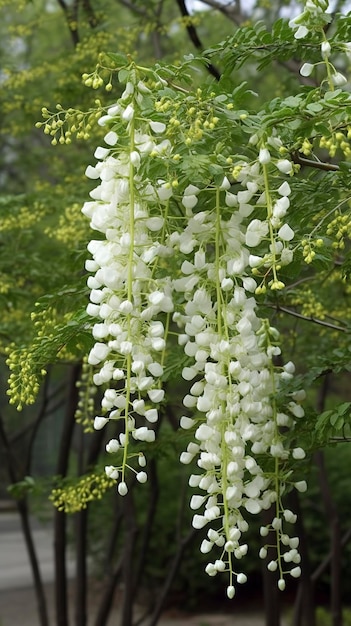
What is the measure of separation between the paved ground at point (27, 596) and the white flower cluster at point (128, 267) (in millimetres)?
7381

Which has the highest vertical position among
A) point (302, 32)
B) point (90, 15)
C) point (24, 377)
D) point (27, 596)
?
point (90, 15)

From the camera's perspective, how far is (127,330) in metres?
2.11

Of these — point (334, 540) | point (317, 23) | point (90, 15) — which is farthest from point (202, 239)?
point (90, 15)

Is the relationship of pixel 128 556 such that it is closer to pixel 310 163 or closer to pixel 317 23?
pixel 310 163

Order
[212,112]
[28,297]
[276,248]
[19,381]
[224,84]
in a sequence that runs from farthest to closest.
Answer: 1. [28,297]
2. [224,84]
3. [19,381]
4. [212,112]
5. [276,248]

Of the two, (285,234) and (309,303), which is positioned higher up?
(285,234)

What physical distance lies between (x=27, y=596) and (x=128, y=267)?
362 inches

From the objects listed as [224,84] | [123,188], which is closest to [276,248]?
[123,188]

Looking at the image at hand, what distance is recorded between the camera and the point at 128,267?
211 cm

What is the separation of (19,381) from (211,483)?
66 centimetres

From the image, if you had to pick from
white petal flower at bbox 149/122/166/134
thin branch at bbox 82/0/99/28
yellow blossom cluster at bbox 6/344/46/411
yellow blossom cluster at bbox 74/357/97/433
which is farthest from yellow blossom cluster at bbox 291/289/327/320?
thin branch at bbox 82/0/99/28

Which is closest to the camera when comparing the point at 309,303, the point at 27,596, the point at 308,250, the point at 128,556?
the point at 308,250

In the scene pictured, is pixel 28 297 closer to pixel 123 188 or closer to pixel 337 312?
pixel 337 312

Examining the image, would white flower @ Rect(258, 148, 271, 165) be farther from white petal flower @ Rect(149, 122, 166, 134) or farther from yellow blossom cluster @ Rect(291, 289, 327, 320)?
yellow blossom cluster @ Rect(291, 289, 327, 320)
